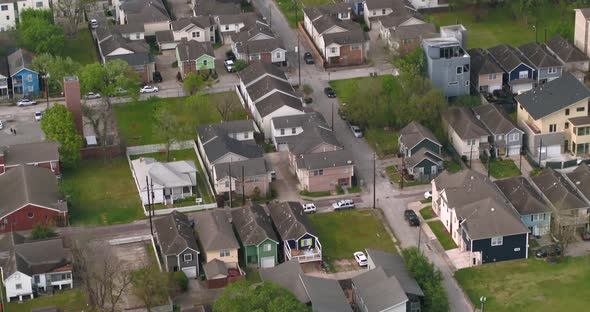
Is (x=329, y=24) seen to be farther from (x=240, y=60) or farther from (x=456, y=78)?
(x=456, y=78)

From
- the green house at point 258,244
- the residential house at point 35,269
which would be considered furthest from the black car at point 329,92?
the residential house at point 35,269

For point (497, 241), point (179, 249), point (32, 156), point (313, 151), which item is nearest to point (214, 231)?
point (179, 249)

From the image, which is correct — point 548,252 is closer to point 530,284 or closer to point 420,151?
point 530,284

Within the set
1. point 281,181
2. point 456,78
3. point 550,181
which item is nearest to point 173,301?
point 281,181

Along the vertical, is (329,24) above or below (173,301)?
above

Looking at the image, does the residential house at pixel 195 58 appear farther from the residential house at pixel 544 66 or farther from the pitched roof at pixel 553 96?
the pitched roof at pixel 553 96
